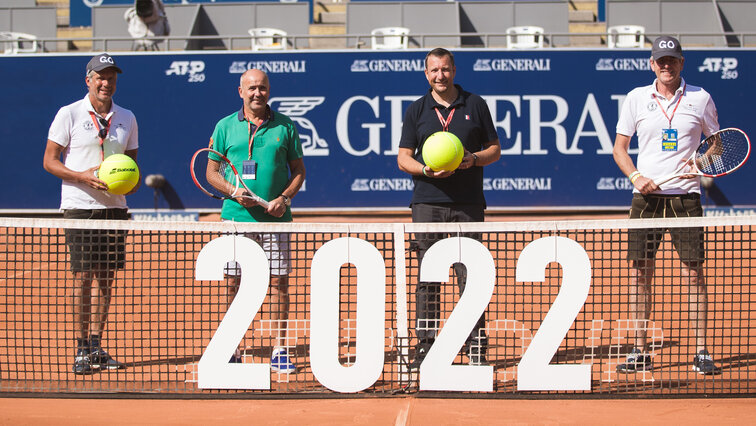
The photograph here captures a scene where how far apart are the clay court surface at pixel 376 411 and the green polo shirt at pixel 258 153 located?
1258 millimetres

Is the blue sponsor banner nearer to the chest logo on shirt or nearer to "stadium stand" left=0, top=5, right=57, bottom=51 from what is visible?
the chest logo on shirt

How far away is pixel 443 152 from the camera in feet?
14.6

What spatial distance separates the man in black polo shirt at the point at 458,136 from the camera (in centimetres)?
473

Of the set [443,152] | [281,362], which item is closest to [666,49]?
[443,152]

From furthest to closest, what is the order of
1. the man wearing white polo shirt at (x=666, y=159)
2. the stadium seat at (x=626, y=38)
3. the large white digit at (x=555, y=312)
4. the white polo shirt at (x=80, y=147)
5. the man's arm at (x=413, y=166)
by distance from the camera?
1. the stadium seat at (x=626, y=38)
2. the white polo shirt at (x=80, y=147)
3. the man wearing white polo shirt at (x=666, y=159)
4. the man's arm at (x=413, y=166)
5. the large white digit at (x=555, y=312)

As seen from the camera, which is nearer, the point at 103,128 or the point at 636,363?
the point at 636,363

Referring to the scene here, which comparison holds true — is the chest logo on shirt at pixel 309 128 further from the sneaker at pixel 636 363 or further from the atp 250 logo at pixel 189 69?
the sneaker at pixel 636 363

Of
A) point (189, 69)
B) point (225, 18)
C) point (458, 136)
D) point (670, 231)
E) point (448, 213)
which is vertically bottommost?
point (670, 231)

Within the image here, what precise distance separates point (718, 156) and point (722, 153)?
0.17ft

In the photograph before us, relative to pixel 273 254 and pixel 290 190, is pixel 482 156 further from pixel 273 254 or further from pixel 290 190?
pixel 273 254

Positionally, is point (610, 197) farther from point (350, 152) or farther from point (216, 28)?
point (216, 28)

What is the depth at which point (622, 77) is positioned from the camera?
11445mm

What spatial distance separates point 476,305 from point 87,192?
258 cm

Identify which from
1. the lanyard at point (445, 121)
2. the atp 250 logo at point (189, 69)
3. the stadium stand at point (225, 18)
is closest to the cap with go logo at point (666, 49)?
the lanyard at point (445, 121)
